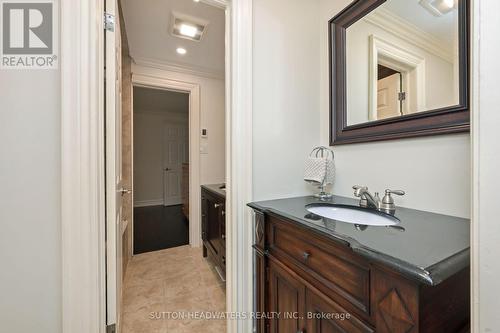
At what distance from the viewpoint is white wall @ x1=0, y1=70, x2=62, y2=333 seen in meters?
0.79

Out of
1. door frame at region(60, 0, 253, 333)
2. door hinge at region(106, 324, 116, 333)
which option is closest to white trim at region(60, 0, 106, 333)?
door frame at region(60, 0, 253, 333)

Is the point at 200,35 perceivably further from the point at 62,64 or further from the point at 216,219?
the point at 216,219

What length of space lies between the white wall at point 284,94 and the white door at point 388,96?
15.4 inches

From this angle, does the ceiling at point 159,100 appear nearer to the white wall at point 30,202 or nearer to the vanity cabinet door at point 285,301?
the white wall at point 30,202

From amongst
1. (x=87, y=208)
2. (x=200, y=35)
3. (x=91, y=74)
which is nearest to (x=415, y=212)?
(x=87, y=208)

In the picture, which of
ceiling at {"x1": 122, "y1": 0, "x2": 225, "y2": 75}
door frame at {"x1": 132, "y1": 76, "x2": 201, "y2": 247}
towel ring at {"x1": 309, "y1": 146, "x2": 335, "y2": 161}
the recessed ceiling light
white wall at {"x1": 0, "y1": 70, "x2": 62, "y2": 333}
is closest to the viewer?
white wall at {"x1": 0, "y1": 70, "x2": 62, "y2": 333}

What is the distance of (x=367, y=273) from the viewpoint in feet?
1.90

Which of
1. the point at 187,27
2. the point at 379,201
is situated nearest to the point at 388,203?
the point at 379,201

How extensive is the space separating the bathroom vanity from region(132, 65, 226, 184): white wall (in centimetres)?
198

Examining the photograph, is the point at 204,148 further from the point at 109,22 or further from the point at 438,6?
the point at 438,6

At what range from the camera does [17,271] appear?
2.63 ft

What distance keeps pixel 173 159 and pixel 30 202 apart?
486 centimetres

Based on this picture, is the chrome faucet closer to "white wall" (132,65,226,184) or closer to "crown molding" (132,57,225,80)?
"white wall" (132,65,226,184)

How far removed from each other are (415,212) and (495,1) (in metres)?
0.77
